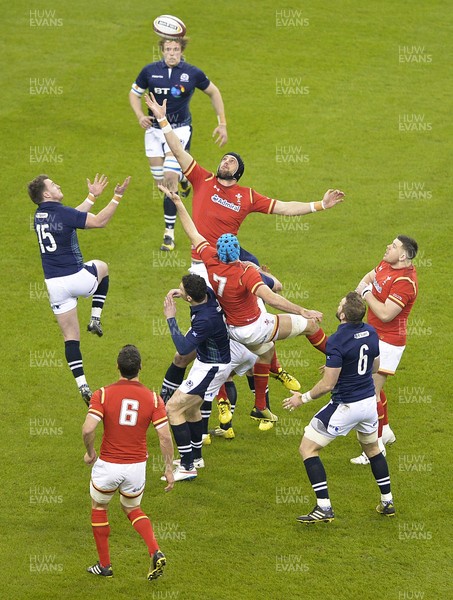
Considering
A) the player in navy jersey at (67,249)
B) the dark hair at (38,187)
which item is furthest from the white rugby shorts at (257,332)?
the dark hair at (38,187)

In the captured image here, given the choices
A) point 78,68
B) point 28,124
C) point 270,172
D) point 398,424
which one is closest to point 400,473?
point 398,424

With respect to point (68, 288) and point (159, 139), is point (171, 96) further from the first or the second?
point (68, 288)

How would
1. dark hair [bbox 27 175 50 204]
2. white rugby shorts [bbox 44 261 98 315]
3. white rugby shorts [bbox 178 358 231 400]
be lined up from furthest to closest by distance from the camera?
white rugby shorts [bbox 44 261 98 315], dark hair [bbox 27 175 50 204], white rugby shorts [bbox 178 358 231 400]

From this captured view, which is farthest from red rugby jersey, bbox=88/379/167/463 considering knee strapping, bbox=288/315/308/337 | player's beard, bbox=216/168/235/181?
player's beard, bbox=216/168/235/181

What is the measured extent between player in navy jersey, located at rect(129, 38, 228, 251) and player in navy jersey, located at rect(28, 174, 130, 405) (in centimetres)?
397

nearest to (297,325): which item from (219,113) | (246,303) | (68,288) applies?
(246,303)

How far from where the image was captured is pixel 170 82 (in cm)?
1783

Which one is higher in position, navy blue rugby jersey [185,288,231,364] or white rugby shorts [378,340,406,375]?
navy blue rugby jersey [185,288,231,364]

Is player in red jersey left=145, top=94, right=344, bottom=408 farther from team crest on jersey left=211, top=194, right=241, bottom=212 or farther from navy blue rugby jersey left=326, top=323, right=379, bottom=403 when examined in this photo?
navy blue rugby jersey left=326, top=323, right=379, bottom=403

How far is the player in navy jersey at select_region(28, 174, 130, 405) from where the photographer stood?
13.2 metres

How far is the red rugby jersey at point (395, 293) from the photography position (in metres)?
12.4

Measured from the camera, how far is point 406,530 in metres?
11.5

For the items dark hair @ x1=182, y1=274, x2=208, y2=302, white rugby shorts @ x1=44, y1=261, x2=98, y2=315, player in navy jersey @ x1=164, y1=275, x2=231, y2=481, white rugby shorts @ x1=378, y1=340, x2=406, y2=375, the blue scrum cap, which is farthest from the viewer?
white rugby shorts @ x1=44, y1=261, x2=98, y2=315

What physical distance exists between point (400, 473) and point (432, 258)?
6001mm
